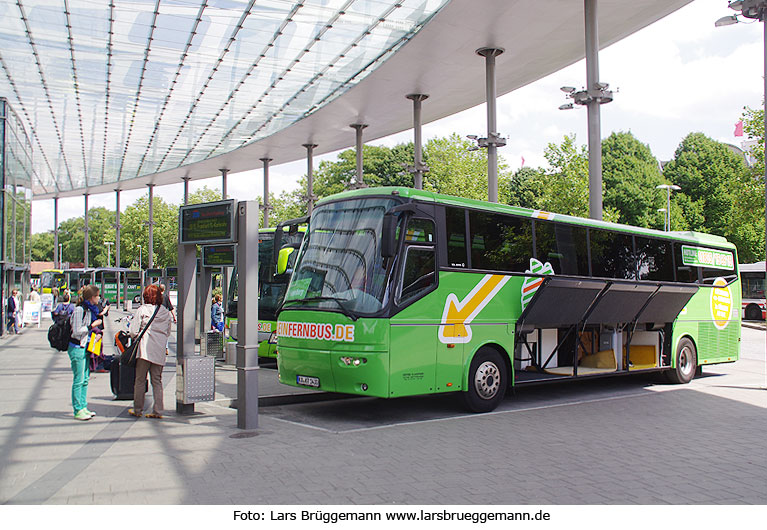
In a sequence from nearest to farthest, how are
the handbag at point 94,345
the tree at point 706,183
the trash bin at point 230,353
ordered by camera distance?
1. the handbag at point 94,345
2. the trash bin at point 230,353
3. the tree at point 706,183

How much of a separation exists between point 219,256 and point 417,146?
1371 centimetres

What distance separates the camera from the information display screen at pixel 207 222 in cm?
912

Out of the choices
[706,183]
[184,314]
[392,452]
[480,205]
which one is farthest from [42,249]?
[392,452]

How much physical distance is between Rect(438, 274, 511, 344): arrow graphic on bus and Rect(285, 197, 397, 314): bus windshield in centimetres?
121

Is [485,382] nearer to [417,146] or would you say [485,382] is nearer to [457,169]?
[417,146]

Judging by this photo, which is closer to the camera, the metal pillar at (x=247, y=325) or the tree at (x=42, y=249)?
the metal pillar at (x=247, y=325)

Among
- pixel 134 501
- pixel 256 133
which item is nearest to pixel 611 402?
pixel 134 501

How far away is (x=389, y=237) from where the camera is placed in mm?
9164

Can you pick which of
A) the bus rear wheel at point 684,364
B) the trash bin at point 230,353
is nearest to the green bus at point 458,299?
the bus rear wheel at point 684,364

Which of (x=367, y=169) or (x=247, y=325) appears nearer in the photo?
(x=247, y=325)

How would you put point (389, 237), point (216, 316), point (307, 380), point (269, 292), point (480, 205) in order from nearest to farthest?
point (389, 237), point (307, 380), point (480, 205), point (269, 292), point (216, 316)

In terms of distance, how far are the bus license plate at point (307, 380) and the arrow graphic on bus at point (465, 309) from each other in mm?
1855

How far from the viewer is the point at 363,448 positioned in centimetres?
790

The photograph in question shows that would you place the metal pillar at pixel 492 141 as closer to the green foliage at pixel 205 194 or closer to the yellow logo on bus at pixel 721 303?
the yellow logo on bus at pixel 721 303
